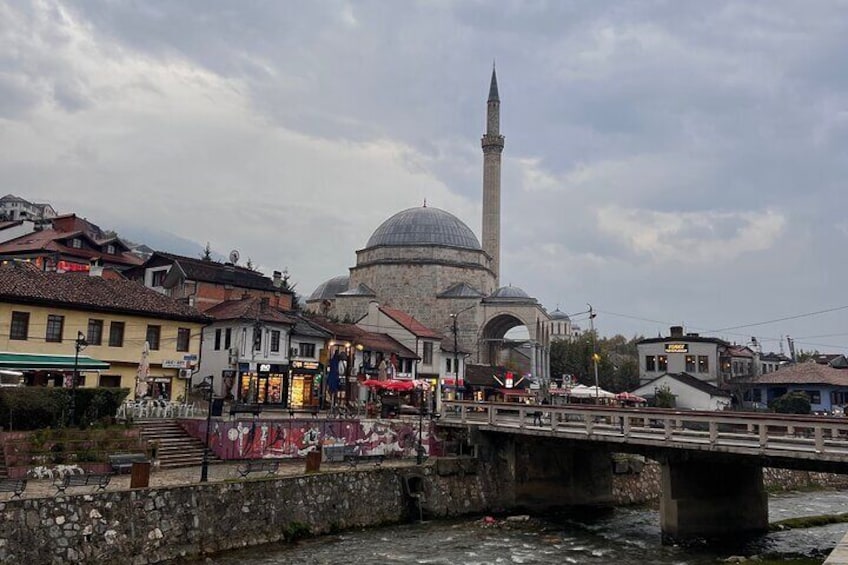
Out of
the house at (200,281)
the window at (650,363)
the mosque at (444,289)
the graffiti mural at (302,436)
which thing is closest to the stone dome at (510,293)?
the mosque at (444,289)

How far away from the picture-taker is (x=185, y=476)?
2448 cm

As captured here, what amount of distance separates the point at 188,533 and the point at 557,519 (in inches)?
623

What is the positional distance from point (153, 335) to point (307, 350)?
1204cm

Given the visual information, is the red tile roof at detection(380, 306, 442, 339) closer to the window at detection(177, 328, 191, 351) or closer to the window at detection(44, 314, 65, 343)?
the window at detection(177, 328, 191, 351)

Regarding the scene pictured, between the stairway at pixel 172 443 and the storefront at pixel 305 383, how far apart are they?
14287mm

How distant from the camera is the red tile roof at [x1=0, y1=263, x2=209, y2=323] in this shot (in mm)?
30719

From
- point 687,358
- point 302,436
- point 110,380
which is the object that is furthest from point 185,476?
point 687,358

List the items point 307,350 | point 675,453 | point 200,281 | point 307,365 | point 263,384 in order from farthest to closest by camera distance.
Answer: point 200,281 < point 307,350 < point 307,365 < point 263,384 < point 675,453

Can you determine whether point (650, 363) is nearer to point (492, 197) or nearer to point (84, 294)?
point (492, 197)

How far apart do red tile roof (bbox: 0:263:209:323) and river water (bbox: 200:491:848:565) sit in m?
16.0

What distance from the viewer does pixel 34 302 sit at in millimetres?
30594

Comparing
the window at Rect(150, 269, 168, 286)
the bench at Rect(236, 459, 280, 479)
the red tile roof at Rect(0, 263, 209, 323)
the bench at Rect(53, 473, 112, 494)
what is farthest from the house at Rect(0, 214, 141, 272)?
the bench at Rect(53, 473, 112, 494)

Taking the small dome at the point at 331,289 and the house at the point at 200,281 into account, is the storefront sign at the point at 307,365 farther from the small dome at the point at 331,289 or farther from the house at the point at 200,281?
the small dome at the point at 331,289

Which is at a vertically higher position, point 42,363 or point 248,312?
point 248,312
